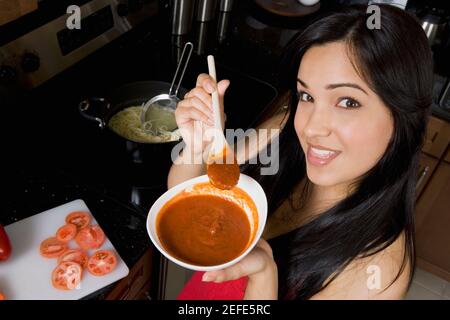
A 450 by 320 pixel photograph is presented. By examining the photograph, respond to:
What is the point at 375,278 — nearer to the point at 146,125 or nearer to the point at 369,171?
the point at 369,171

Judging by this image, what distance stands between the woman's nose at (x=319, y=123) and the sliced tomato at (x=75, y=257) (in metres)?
0.63

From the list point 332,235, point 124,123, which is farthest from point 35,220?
point 332,235

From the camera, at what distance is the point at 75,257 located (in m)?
1.04

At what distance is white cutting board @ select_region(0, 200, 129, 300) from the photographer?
98 centimetres

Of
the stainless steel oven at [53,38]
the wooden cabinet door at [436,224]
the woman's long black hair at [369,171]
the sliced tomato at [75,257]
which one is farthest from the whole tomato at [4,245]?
the wooden cabinet door at [436,224]

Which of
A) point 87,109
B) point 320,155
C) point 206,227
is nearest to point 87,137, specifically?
point 87,109

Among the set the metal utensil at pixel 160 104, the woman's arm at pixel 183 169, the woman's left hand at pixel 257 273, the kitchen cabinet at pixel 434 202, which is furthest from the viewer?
the kitchen cabinet at pixel 434 202

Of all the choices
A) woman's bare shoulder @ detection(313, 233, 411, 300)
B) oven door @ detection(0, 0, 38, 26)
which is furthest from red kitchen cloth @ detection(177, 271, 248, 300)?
oven door @ detection(0, 0, 38, 26)

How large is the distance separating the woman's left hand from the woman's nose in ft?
0.94

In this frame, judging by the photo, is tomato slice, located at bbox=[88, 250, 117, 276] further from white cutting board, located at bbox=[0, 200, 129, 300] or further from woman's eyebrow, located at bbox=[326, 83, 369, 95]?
woman's eyebrow, located at bbox=[326, 83, 369, 95]

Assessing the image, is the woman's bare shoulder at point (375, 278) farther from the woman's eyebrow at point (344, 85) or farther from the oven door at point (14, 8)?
the oven door at point (14, 8)

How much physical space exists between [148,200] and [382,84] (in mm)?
702

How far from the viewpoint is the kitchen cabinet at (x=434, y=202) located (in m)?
1.86
